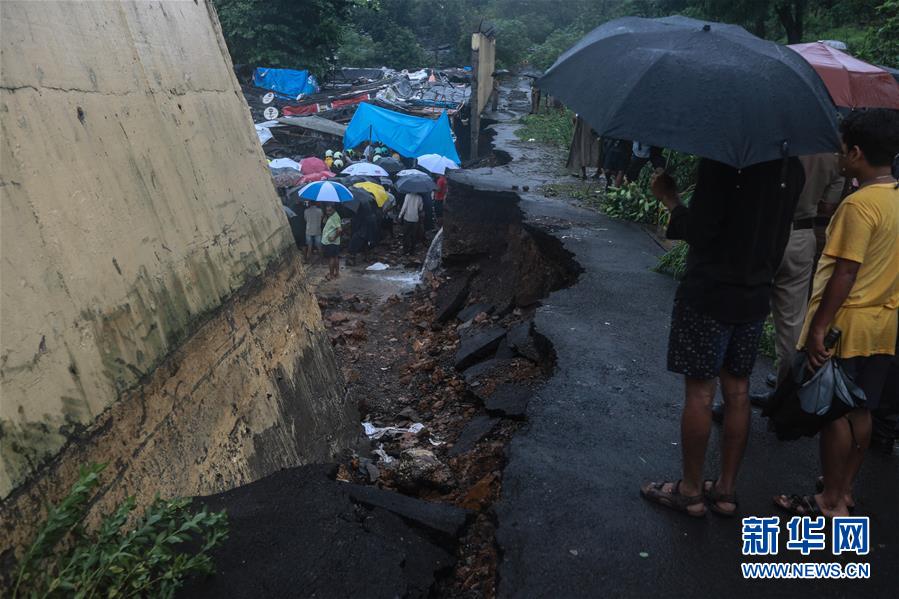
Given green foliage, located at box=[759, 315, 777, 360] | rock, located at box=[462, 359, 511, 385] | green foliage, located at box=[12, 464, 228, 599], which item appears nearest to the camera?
green foliage, located at box=[12, 464, 228, 599]

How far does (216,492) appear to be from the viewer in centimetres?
329

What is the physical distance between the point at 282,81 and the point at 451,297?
1626 centimetres

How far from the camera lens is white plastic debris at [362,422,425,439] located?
18.9 feet

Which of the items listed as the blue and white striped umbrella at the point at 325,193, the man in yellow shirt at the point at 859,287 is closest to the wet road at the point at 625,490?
the man in yellow shirt at the point at 859,287

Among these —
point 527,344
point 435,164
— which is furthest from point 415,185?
point 527,344

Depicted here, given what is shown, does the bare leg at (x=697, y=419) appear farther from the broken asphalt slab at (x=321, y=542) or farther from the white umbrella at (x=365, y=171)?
the white umbrella at (x=365, y=171)

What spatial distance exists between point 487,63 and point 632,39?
25700 mm

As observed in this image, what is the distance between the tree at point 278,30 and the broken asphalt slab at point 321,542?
2363cm

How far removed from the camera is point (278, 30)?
2425 cm

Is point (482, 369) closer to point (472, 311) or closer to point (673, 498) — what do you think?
point (673, 498)

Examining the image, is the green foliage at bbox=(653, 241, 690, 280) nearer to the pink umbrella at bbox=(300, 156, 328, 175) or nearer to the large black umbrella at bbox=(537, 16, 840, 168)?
the large black umbrella at bbox=(537, 16, 840, 168)

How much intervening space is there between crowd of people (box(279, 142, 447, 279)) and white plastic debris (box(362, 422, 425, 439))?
22.5ft

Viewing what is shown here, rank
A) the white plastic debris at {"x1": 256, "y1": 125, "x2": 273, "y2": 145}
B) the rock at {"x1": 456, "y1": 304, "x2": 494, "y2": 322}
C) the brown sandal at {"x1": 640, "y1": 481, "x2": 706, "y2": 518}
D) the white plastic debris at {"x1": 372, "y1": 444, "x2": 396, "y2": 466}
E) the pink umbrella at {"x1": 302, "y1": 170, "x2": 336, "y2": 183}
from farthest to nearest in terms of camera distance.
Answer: the white plastic debris at {"x1": 256, "y1": 125, "x2": 273, "y2": 145}, the pink umbrella at {"x1": 302, "y1": 170, "x2": 336, "y2": 183}, the rock at {"x1": 456, "y1": 304, "x2": 494, "y2": 322}, the white plastic debris at {"x1": 372, "y1": 444, "x2": 396, "y2": 466}, the brown sandal at {"x1": 640, "y1": 481, "x2": 706, "y2": 518}

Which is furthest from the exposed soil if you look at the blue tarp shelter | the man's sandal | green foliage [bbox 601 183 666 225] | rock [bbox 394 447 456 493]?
the blue tarp shelter
